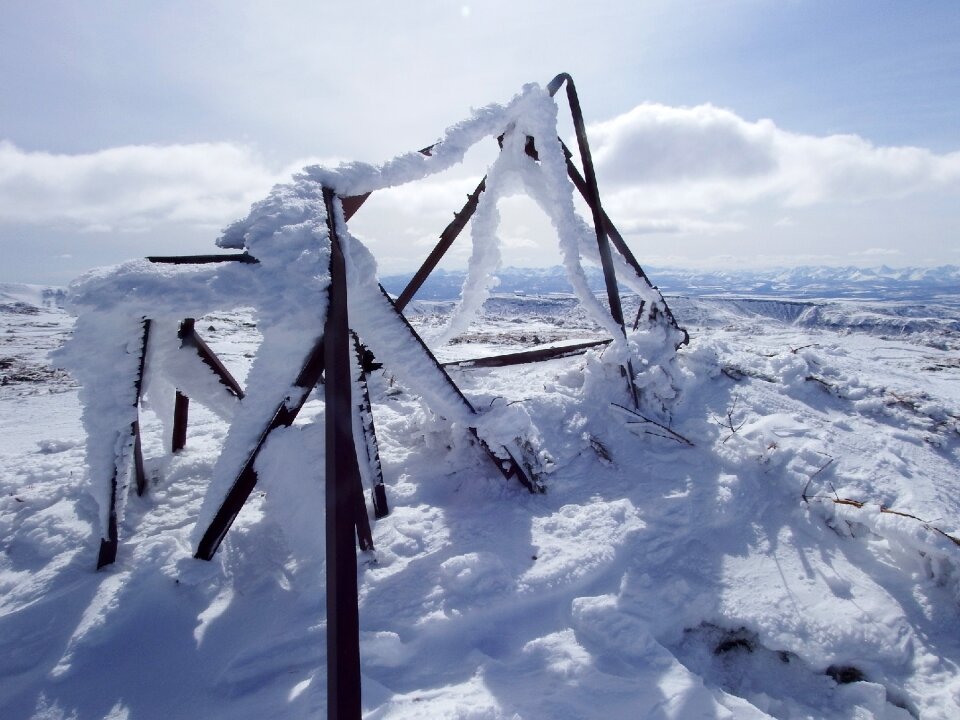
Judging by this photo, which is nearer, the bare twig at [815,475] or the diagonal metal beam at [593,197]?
the bare twig at [815,475]

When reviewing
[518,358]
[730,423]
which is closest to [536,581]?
[730,423]

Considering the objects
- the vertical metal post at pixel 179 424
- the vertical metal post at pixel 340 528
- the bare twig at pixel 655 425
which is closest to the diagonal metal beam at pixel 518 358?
the bare twig at pixel 655 425

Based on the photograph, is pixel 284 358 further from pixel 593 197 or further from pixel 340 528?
pixel 593 197

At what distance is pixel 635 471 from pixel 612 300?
1.81 m

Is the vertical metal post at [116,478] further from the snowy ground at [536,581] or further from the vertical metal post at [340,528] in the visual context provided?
the vertical metal post at [340,528]

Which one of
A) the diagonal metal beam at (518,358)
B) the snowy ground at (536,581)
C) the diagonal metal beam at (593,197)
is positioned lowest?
the snowy ground at (536,581)

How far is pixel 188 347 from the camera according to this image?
10.7 feet

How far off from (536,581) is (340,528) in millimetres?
1239

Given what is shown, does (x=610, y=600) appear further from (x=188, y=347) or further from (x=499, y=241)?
(x=499, y=241)

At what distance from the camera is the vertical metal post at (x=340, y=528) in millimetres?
1604

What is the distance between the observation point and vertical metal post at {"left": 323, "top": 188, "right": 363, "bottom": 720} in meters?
1.60

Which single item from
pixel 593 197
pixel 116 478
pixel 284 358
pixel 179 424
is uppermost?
pixel 593 197

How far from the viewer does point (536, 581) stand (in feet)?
8.37

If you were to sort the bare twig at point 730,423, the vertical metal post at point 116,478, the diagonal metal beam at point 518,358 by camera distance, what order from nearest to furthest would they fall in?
1. the vertical metal post at point 116,478
2. the bare twig at point 730,423
3. the diagonal metal beam at point 518,358
